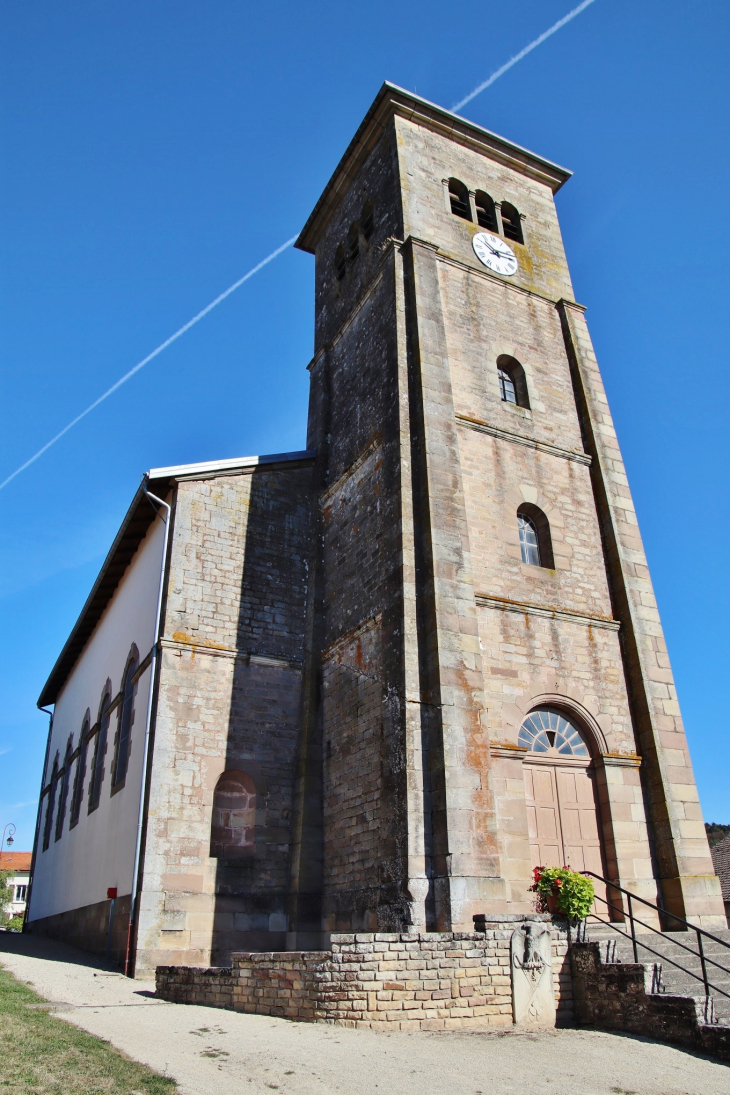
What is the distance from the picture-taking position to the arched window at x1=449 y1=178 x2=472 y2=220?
1707 centimetres

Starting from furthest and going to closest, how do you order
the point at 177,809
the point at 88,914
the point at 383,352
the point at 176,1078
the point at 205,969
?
the point at 88,914 → the point at 383,352 → the point at 177,809 → the point at 205,969 → the point at 176,1078

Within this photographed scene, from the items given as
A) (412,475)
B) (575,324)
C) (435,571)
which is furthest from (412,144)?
(435,571)

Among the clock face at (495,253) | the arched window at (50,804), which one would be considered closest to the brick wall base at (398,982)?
the clock face at (495,253)

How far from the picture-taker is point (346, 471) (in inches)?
586

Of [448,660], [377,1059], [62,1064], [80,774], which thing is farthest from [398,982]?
[80,774]

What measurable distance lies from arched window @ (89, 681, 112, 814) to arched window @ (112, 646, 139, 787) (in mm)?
1736

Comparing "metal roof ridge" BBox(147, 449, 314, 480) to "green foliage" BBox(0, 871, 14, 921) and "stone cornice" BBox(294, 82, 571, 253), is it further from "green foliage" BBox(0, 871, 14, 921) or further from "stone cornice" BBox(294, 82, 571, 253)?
"green foliage" BBox(0, 871, 14, 921)

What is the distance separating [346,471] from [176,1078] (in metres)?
10.6

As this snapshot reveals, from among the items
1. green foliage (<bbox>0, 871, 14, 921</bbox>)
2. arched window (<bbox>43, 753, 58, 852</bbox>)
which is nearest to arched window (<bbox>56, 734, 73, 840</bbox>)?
arched window (<bbox>43, 753, 58, 852</bbox>)

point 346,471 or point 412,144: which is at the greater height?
Answer: point 412,144

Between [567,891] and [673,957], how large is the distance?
4.97 ft

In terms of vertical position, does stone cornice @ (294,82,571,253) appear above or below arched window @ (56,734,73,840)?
above

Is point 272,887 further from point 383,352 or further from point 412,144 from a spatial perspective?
point 412,144

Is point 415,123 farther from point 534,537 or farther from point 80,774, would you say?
point 80,774
